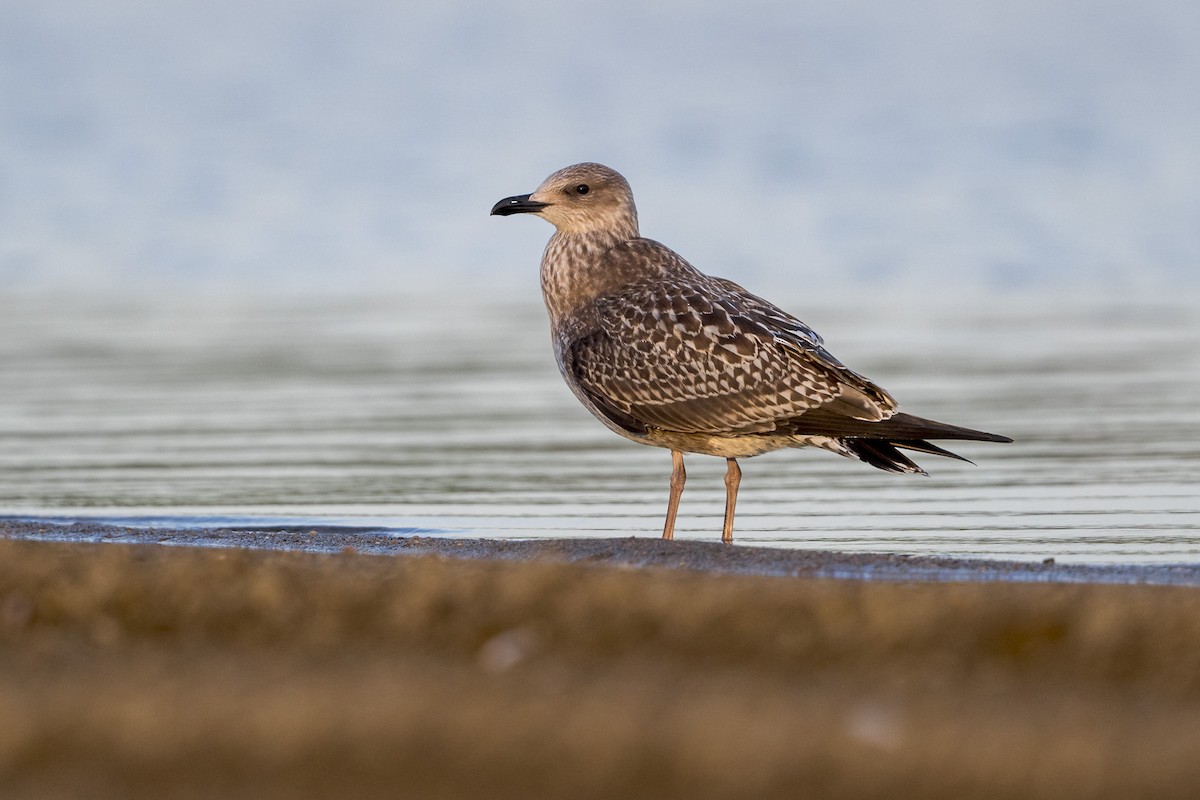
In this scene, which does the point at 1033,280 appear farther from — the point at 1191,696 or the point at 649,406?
the point at 1191,696

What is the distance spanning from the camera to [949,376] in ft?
41.5

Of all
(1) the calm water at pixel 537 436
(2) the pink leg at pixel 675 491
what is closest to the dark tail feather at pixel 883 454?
(1) the calm water at pixel 537 436

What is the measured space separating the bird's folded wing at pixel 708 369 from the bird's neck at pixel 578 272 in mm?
306

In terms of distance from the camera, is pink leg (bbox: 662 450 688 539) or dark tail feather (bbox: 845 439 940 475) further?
dark tail feather (bbox: 845 439 940 475)

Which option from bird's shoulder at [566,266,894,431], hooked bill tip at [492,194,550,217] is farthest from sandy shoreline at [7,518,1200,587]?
hooked bill tip at [492,194,550,217]

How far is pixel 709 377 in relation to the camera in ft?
26.1

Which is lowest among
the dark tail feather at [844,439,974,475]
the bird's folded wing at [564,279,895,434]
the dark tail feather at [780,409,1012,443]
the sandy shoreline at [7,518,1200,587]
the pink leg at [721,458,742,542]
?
the sandy shoreline at [7,518,1200,587]

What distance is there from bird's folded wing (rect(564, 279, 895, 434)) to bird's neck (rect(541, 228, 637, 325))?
0.31 meters

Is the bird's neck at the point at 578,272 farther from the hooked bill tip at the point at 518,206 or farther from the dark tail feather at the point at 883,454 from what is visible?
the dark tail feather at the point at 883,454

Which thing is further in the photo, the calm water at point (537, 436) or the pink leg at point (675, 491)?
the calm water at point (537, 436)

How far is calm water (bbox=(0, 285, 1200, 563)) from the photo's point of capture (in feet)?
27.2

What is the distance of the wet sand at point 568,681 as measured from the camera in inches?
128

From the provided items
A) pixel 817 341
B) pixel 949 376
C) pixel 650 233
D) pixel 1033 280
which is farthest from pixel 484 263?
pixel 817 341

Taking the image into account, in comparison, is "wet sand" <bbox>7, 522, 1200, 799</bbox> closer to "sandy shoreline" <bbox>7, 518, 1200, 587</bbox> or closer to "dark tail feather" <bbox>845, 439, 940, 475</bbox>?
"sandy shoreline" <bbox>7, 518, 1200, 587</bbox>
